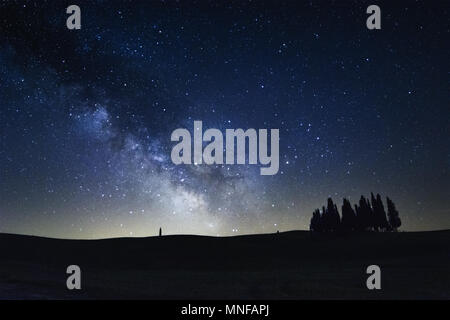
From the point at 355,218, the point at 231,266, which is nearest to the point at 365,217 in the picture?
the point at 355,218

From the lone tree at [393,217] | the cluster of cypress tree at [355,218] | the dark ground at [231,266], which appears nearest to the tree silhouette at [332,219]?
the cluster of cypress tree at [355,218]

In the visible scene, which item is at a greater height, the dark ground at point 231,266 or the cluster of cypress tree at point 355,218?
the cluster of cypress tree at point 355,218

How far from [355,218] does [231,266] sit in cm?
3894

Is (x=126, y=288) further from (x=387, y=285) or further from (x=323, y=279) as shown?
(x=387, y=285)

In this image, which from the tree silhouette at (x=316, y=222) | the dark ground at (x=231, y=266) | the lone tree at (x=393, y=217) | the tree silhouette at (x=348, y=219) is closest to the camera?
the dark ground at (x=231, y=266)

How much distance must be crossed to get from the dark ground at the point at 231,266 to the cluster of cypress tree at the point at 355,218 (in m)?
11.9

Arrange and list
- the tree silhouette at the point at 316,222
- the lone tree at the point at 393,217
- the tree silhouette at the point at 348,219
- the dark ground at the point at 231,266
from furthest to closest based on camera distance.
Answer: the lone tree at the point at 393,217 → the tree silhouette at the point at 316,222 → the tree silhouette at the point at 348,219 → the dark ground at the point at 231,266

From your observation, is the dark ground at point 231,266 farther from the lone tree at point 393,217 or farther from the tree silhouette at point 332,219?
the lone tree at point 393,217

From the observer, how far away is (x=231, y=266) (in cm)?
3500

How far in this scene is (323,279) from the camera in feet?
70.9

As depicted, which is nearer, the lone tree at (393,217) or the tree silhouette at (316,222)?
the tree silhouette at (316,222)

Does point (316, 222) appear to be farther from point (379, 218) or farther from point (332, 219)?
point (379, 218)

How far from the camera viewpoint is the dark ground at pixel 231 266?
1725 cm
